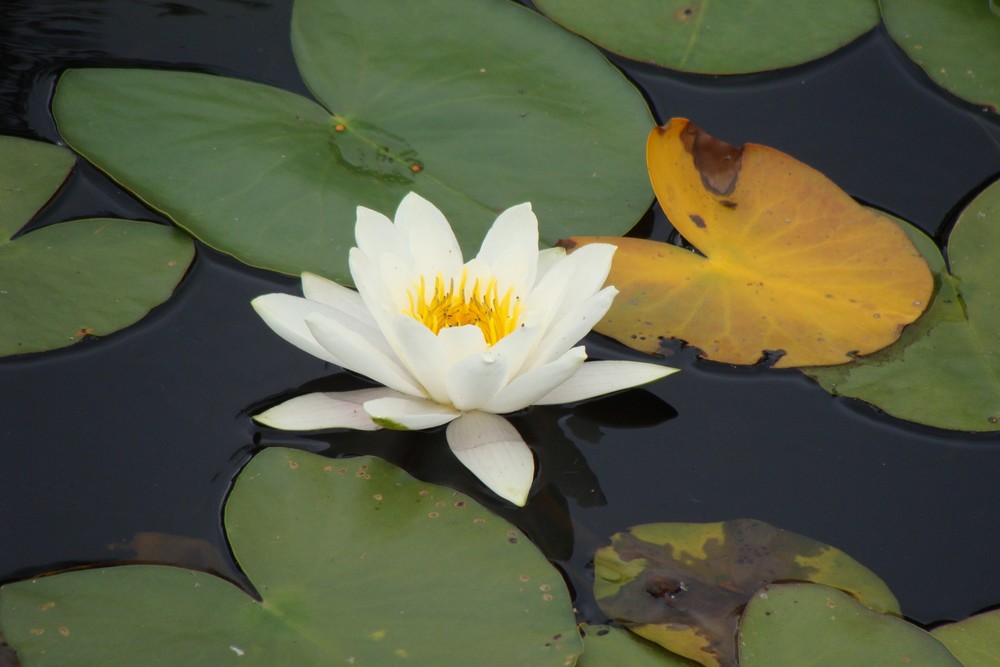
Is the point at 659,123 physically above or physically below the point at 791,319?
above

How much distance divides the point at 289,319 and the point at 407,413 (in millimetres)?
389

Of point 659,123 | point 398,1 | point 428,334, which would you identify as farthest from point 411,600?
point 398,1

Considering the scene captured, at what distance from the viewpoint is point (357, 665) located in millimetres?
1815

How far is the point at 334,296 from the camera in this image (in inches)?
93.2

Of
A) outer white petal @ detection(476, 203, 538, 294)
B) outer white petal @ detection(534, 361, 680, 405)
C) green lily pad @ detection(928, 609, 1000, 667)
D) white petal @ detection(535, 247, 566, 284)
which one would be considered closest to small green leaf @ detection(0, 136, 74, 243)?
outer white petal @ detection(476, 203, 538, 294)

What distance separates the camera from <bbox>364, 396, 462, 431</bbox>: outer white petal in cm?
206

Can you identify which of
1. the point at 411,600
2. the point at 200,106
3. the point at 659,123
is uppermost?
the point at 659,123

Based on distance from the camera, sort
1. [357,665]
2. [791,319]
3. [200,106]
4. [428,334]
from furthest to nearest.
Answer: [200,106] < [791,319] < [428,334] < [357,665]

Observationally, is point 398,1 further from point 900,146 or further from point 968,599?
point 968,599

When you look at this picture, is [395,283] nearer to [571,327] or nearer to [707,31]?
[571,327]

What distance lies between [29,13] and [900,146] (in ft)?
10.3

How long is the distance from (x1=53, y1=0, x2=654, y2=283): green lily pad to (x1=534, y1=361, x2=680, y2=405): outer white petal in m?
0.54

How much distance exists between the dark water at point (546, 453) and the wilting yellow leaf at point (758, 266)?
98 millimetres

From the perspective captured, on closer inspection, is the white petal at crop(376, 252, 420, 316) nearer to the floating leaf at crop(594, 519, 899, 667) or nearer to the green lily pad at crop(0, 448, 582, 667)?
the green lily pad at crop(0, 448, 582, 667)
